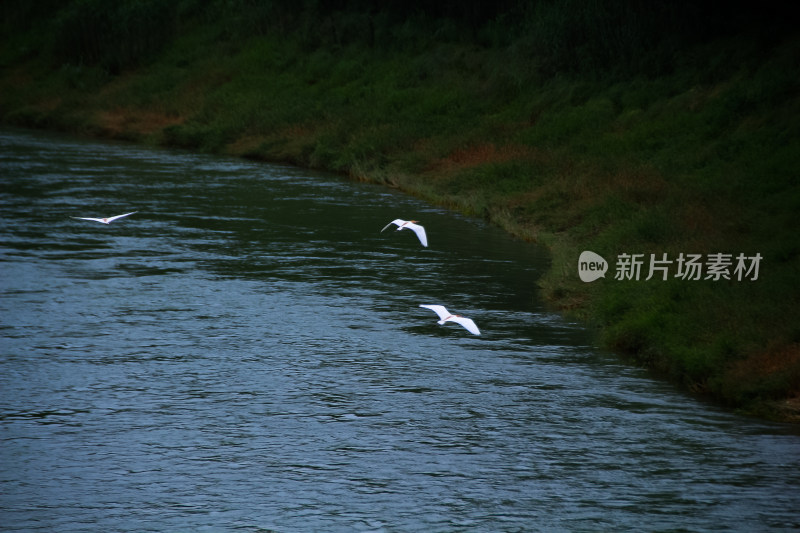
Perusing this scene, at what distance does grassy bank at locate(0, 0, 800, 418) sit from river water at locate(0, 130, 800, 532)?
34.7 inches

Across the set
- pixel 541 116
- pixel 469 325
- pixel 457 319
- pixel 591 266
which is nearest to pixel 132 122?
pixel 541 116

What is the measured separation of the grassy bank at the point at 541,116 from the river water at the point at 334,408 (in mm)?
881

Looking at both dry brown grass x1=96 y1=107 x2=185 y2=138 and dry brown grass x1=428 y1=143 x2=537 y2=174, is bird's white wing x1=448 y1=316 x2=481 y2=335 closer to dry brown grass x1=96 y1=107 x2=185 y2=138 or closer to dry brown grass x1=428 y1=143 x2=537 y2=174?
dry brown grass x1=428 y1=143 x2=537 y2=174

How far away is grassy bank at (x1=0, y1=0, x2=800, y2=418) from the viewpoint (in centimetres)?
1324

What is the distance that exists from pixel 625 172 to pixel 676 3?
9.28 metres

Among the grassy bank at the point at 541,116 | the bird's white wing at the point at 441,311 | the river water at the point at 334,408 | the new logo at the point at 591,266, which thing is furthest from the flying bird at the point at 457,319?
the new logo at the point at 591,266

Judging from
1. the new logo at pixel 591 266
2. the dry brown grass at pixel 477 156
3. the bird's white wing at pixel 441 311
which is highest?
the dry brown grass at pixel 477 156

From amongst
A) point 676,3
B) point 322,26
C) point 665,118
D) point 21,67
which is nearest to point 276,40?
point 322,26

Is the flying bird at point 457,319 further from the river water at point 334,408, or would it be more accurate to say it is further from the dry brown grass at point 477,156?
the dry brown grass at point 477,156

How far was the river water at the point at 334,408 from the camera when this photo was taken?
879cm

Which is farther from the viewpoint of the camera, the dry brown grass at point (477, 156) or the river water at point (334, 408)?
the dry brown grass at point (477, 156)

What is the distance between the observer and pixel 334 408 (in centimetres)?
1112

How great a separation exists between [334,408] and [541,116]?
18.3 m

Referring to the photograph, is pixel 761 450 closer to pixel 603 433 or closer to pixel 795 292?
pixel 603 433
